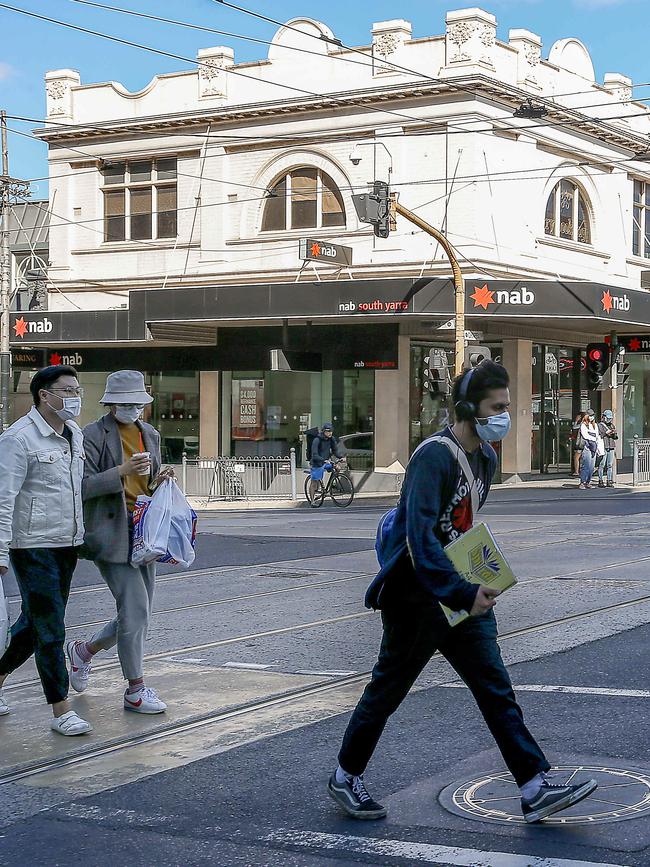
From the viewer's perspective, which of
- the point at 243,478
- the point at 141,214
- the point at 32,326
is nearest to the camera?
the point at 243,478

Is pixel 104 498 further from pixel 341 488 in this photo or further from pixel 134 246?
pixel 134 246

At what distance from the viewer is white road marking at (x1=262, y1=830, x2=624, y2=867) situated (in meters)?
4.59

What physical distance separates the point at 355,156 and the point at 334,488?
8.48m

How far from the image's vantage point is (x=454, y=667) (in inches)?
202

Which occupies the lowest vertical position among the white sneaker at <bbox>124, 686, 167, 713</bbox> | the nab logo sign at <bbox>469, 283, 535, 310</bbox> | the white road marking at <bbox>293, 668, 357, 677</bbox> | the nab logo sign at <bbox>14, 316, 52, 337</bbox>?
the white road marking at <bbox>293, 668, 357, 677</bbox>

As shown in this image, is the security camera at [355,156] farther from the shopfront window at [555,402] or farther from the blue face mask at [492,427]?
the blue face mask at [492,427]

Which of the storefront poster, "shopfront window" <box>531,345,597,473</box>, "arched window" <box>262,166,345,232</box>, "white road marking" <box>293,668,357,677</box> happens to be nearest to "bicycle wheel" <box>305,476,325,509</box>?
the storefront poster

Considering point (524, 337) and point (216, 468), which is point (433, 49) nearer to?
point (524, 337)

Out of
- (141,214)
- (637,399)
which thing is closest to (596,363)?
(637,399)

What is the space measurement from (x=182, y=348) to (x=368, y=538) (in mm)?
17413

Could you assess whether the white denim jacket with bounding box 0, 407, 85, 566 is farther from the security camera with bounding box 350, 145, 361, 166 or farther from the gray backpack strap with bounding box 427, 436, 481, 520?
the security camera with bounding box 350, 145, 361, 166

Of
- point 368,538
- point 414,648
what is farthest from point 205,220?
point 414,648

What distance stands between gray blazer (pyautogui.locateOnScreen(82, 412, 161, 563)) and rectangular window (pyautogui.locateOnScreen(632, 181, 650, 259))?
30677 millimetres

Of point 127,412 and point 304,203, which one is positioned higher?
point 304,203
